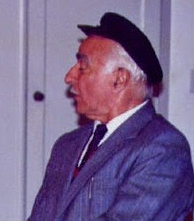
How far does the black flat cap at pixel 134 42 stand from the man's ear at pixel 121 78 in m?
0.06

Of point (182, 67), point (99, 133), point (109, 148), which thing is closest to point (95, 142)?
point (99, 133)

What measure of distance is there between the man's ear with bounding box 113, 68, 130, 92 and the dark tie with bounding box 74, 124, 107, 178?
166 mm

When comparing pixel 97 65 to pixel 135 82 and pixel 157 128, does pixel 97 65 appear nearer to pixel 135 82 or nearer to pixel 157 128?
pixel 135 82

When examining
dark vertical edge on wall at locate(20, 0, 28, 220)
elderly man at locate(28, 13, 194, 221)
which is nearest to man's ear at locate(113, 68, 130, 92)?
elderly man at locate(28, 13, 194, 221)

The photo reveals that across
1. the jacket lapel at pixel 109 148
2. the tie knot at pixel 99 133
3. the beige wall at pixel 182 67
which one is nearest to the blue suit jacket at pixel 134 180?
the jacket lapel at pixel 109 148

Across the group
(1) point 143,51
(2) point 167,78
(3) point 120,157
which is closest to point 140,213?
(3) point 120,157

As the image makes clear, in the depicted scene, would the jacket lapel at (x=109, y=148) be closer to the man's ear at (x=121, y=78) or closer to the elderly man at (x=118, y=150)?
the elderly man at (x=118, y=150)

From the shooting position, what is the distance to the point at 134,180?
6.22ft

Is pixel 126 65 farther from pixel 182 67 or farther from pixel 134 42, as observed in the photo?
pixel 182 67

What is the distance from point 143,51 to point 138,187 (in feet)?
1.61

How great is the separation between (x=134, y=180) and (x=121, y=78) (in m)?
0.40

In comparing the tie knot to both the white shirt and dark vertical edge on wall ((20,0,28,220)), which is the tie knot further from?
dark vertical edge on wall ((20,0,28,220))

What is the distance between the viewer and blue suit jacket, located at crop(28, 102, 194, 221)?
187 cm

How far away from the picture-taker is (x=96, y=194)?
197cm
